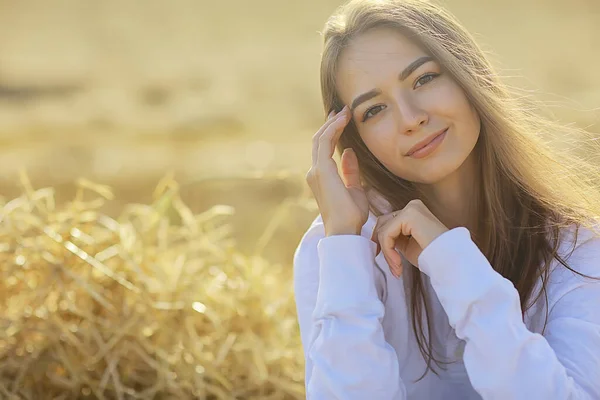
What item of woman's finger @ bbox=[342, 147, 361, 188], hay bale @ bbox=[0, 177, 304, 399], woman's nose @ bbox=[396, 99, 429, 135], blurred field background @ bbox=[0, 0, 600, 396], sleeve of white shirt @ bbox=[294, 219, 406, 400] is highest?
woman's nose @ bbox=[396, 99, 429, 135]

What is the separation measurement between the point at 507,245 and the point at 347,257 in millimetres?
400

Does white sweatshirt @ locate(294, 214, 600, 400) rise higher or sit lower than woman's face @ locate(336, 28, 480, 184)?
lower

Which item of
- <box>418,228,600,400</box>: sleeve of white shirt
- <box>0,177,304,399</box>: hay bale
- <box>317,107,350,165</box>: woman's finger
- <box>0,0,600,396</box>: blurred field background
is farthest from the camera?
<box>0,0,600,396</box>: blurred field background

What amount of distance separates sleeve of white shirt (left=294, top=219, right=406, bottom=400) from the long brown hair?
0.75ft

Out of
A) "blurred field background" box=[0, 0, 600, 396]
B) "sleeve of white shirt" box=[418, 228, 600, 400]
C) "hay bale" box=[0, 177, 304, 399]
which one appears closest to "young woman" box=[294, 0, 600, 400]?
"sleeve of white shirt" box=[418, 228, 600, 400]

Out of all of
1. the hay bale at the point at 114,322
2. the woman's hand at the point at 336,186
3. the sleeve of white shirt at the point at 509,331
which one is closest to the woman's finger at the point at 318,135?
the woman's hand at the point at 336,186

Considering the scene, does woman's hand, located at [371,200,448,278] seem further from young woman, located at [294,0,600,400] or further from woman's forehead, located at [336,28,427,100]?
woman's forehead, located at [336,28,427,100]

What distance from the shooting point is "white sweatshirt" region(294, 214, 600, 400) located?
180 centimetres

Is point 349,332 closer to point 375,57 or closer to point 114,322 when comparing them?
point 375,57

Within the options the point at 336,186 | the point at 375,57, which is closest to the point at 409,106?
the point at 375,57

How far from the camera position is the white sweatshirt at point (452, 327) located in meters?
1.80

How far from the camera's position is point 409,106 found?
6.81ft

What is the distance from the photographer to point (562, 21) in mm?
11195

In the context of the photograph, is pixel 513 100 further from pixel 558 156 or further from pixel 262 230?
pixel 262 230
